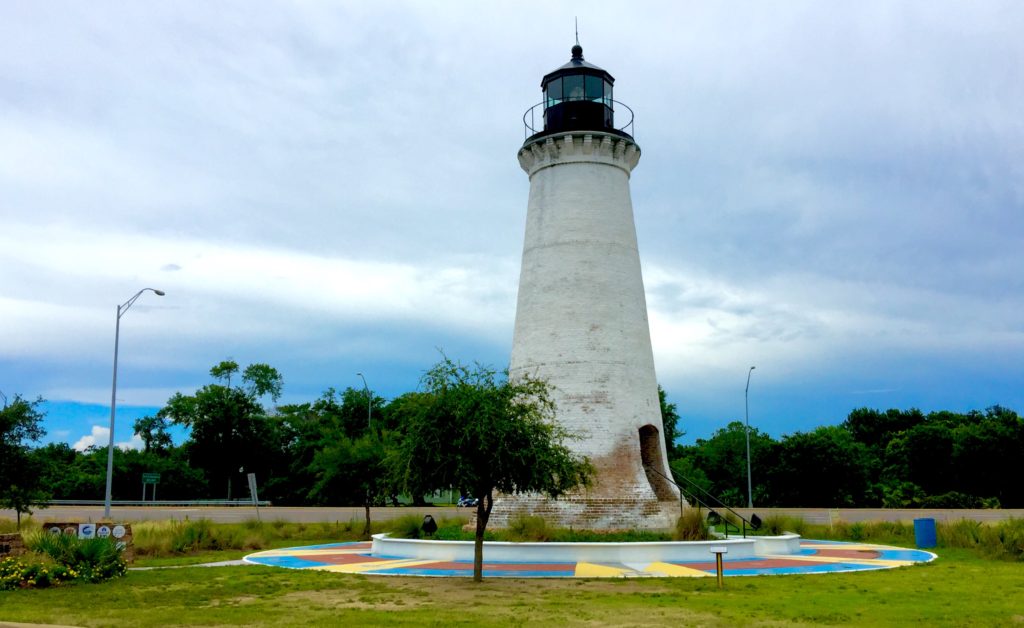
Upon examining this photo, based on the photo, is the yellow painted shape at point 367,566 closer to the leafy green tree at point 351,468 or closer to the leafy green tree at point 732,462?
the leafy green tree at point 351,468

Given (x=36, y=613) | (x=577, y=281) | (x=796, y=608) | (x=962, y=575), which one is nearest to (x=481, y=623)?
(x=796, y=608)

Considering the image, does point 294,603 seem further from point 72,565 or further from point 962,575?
point 962,575

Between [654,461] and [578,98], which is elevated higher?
[578,98]

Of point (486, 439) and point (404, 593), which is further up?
point (486, 439)

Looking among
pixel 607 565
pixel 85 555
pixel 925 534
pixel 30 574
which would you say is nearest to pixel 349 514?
pixel 607 565

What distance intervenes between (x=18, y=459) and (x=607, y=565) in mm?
16941

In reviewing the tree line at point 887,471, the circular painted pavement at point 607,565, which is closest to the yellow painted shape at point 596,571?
the circular painted pavement at point 607,565

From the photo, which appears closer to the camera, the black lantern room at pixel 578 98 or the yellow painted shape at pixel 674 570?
the yellow painted shape at pixel 674 570

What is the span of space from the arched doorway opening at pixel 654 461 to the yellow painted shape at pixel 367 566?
8282mm

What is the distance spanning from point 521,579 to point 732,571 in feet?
15.3

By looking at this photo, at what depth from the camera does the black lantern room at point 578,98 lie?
2736 centimetres

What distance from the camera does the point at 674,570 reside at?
1811 cm

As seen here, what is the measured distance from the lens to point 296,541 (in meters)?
28.5

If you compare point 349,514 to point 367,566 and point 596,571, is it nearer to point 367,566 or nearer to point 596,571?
point 367,566
